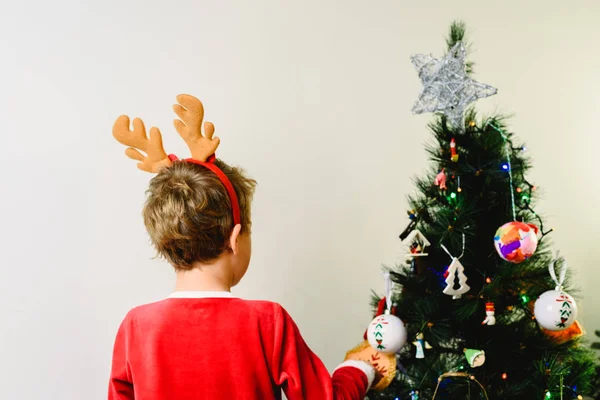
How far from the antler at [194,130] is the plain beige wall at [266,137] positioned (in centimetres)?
70

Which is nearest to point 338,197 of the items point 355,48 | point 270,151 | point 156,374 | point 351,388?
Result: point 270,151

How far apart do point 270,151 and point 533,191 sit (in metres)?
0.87

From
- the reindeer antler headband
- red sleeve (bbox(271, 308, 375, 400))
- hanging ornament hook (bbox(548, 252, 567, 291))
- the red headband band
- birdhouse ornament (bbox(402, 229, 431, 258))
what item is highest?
the reindeer antler headband

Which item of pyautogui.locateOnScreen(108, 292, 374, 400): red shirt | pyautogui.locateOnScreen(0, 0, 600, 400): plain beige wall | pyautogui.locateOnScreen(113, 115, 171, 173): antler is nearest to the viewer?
pyautogui.locateOnScreen(108, 292, 374, 400): red shirt

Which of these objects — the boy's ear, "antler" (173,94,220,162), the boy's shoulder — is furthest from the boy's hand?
"antler" (173,94,220,162)

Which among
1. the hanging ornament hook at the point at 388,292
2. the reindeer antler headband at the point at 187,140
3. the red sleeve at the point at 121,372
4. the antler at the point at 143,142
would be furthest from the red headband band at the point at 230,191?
the hanging ornament hook at the point at 388,292

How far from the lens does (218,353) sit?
1.13 m

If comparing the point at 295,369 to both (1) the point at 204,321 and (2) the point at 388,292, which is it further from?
(2) the point at 388,292

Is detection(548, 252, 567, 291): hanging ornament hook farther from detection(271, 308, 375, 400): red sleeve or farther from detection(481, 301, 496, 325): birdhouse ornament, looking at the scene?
detection(271, 308, 375, 400): red sleeve

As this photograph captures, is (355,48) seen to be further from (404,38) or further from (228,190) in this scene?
(228,190)

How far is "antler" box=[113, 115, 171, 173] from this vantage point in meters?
1.27

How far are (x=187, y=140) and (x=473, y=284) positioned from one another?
0.73m

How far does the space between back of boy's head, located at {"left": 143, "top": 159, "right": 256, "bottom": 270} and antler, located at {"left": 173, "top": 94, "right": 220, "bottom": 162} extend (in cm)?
4

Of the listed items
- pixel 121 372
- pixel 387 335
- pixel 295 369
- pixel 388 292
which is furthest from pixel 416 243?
pixel 121 372
